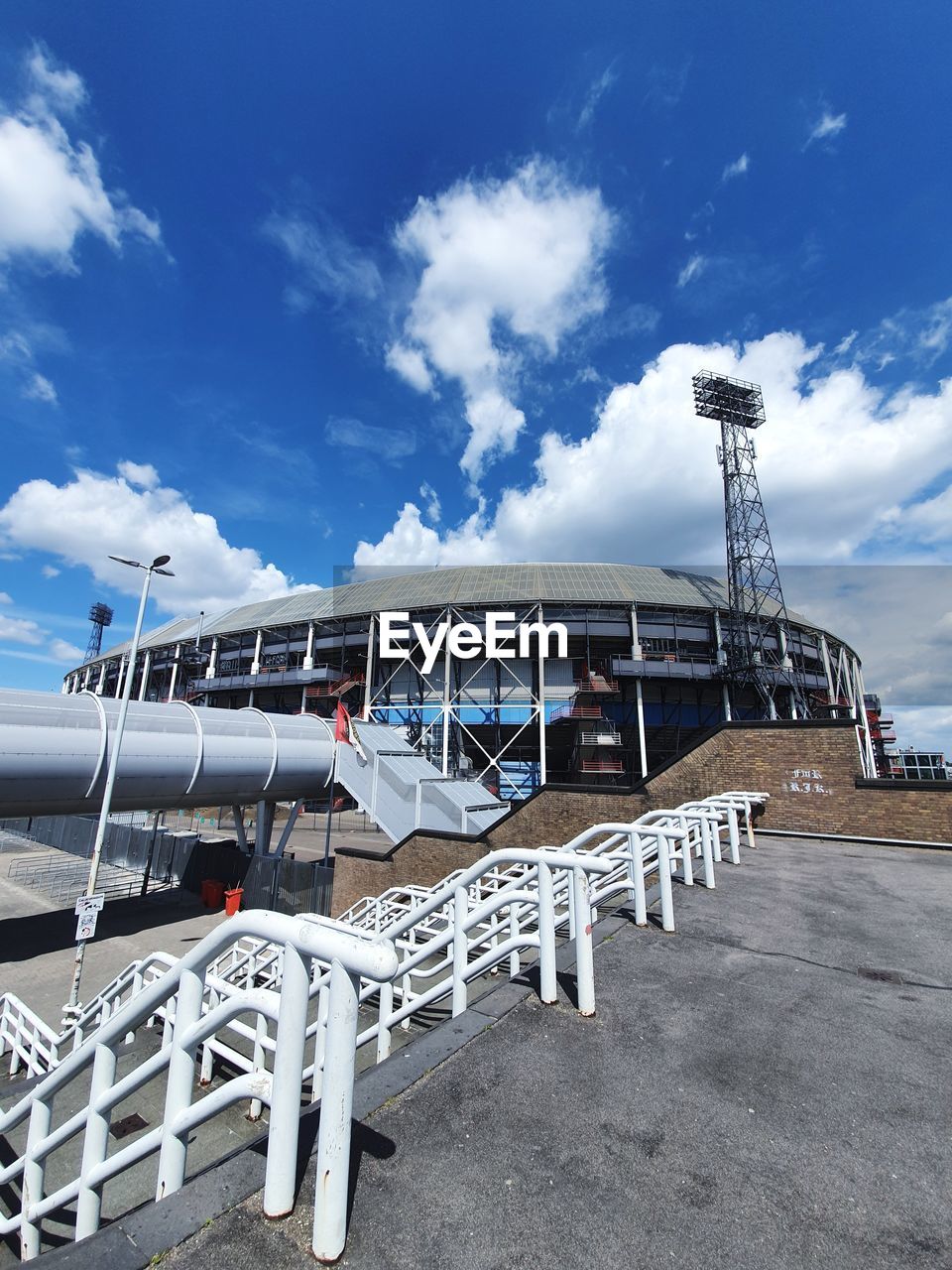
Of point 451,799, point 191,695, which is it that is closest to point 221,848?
point 451,799

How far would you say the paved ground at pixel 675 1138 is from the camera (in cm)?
211

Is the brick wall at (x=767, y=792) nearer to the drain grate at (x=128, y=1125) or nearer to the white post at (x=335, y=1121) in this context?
the drain grate at (x=128, y=1125)

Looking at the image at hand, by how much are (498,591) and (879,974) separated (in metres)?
40.1

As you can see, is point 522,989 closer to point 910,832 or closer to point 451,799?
point 910,832

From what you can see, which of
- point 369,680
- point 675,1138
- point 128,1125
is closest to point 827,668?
point 369,680

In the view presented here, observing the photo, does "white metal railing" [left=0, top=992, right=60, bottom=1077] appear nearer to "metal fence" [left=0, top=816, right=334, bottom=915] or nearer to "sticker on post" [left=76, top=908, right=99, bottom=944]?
"sticker on post" [left=76, top=908, right=99, bottom=944]

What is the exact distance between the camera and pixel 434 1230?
7.08 feet

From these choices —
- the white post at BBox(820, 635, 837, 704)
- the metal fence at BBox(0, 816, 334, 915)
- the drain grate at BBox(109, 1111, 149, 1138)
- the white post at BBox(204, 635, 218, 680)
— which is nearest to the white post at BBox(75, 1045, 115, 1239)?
the drain grate at BBox(109, 1111, 149, 1138)

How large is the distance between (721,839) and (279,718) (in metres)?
16.3

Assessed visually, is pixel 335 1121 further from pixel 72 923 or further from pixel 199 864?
pixel 199 864

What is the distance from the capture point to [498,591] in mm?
44406

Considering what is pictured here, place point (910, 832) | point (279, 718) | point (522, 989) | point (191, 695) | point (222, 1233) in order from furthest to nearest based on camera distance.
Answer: point (191, 695), point (279, 718), point (910, 832), point (522, 989), point (222, 1233)

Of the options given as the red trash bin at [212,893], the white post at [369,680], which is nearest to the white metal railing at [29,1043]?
the red trash bin at [212,893]

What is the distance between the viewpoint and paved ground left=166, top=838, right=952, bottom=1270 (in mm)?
2111
